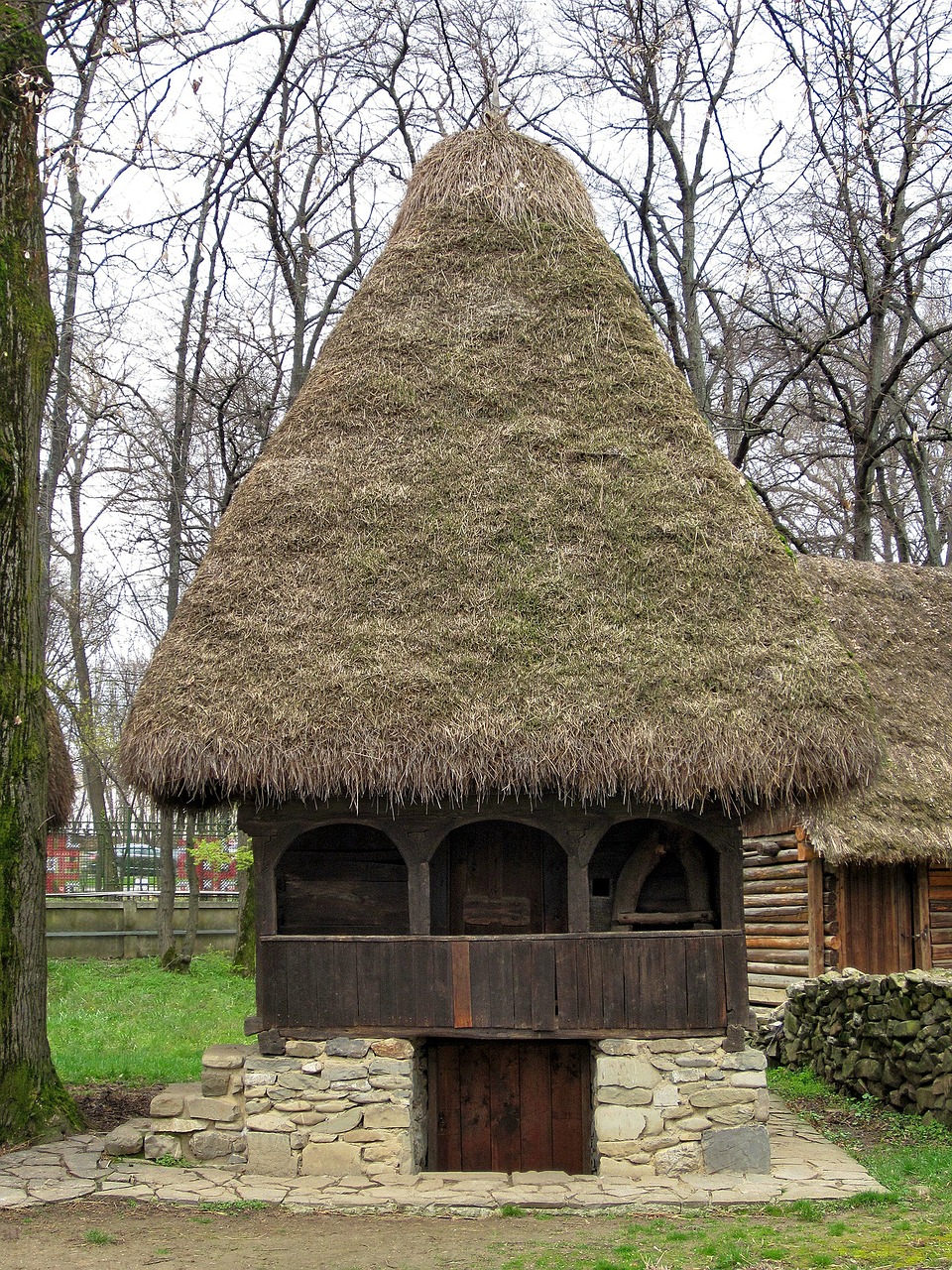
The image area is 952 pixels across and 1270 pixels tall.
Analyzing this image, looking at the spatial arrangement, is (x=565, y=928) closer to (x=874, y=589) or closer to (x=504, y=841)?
(x=504, y=841)

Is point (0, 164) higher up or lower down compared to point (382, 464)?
higher up

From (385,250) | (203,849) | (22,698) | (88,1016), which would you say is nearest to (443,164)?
(385,250)

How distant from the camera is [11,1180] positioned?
800 cm

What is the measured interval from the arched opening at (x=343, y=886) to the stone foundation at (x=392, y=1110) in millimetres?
1031

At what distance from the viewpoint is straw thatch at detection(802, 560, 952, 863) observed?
12.7 metres

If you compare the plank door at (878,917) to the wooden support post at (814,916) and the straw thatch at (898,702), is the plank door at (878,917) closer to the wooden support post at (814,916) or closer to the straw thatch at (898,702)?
the wooden support post at (814,916)

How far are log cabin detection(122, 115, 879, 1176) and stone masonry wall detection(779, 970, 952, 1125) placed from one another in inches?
92.9

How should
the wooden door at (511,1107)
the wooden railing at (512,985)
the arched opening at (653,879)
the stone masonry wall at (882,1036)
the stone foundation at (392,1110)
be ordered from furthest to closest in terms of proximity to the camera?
1. the stone masonry wall at (882,1036)
2. the wooden door at (511,1107)
3. the arched opening at (653,879)
4. the wooden railing at (512,985)
5. the stone foundation at (392,1110)

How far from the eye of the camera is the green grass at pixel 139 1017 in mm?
12133

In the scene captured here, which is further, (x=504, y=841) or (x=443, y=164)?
(x=443, y=164)

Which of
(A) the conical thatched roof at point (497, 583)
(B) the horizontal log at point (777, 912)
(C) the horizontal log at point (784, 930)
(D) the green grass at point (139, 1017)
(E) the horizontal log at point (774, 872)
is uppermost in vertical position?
(A) the conical thatched roof at point (497, 583)

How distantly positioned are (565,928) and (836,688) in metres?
2.79

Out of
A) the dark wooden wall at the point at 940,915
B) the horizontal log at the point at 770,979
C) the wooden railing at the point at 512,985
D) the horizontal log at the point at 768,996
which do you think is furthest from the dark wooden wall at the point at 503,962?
the dark wooden wall at the point at 940,915

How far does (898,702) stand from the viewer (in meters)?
14.3
